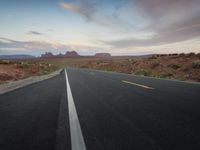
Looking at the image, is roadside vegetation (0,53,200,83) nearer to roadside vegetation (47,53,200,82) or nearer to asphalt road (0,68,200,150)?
roadside vegetation (47,53,200,82)

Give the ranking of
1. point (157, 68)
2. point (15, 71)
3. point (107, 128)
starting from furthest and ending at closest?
point (15, 71)
point (157, 68)
point (107, 128)

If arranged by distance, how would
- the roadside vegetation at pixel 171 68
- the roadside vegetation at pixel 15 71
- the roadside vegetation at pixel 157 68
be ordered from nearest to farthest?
the roadside vegetation at pixel 171 68, the roadside vegetation at pixel 157 68, the roadside vegetation at pixel 15 71

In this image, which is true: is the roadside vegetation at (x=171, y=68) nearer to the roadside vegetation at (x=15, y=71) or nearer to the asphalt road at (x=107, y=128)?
the asphalt road at (x=107, y=128)

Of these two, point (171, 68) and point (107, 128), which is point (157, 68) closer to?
point (171, 68)

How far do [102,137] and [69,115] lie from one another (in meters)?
1.61

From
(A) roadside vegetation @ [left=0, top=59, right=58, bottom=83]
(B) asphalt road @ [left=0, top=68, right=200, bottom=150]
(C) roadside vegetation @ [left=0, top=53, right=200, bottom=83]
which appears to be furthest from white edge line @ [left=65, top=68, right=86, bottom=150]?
(A) roadside vegetation @ [left=0, top=59, right=58, bottom=83]

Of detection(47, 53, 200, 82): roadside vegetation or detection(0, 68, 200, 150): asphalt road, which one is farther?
detection(47, 53, 200, 82): roadside vegetation

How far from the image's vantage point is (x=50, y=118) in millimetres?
4266

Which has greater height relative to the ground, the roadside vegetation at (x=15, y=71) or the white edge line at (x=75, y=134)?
the white edge line at (x=75, y=134)

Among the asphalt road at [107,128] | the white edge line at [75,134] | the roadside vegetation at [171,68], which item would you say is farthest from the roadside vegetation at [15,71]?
the white edge line at [75,134]

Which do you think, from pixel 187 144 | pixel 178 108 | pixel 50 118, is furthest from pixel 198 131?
pixel 50 118

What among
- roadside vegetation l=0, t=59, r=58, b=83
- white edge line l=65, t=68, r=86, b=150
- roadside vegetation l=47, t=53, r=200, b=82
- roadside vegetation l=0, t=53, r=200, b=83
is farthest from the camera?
roadside vegetation l=0, t=59, r=58, b=83

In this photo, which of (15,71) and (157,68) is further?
(15,71)

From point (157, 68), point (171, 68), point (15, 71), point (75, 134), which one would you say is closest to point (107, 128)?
point (75, 134)
